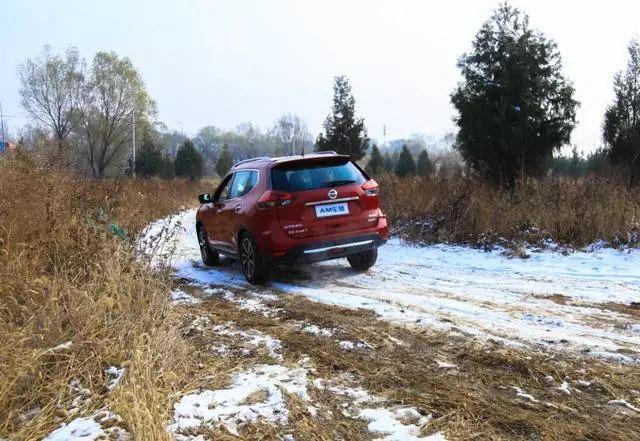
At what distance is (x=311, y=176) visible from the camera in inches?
272

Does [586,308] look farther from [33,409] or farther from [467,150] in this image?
[467,150]

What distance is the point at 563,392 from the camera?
319 centimetres

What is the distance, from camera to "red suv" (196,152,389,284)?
6621 mm

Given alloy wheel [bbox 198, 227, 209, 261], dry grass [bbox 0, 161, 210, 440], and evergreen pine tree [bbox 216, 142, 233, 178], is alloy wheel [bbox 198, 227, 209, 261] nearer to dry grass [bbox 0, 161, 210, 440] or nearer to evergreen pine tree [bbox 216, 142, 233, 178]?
dry grass [bbox 0, 161, 210, 440]

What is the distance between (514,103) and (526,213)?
12.9 ft

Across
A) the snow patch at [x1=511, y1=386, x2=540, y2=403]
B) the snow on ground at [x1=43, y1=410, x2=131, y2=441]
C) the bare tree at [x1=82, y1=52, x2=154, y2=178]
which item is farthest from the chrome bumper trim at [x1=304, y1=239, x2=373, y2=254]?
the bare tree at [x1=82, y1=52, x2=154, y2=178]

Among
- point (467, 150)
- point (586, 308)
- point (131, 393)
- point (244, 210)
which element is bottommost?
point (586, 308)

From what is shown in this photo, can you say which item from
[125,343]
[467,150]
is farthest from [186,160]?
[125,343]

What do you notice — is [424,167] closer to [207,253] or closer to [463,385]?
[207,253]

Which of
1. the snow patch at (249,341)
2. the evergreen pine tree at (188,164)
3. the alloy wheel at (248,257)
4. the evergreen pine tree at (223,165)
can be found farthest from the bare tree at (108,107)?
the snow patch at (249,341)

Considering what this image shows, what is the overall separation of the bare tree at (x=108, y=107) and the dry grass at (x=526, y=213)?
172 feet

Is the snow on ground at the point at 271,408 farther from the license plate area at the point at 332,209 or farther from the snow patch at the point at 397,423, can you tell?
the license plate area at the point at 332,209

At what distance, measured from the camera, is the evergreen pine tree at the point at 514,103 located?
40.4 feet

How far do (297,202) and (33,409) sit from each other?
4.13 m
